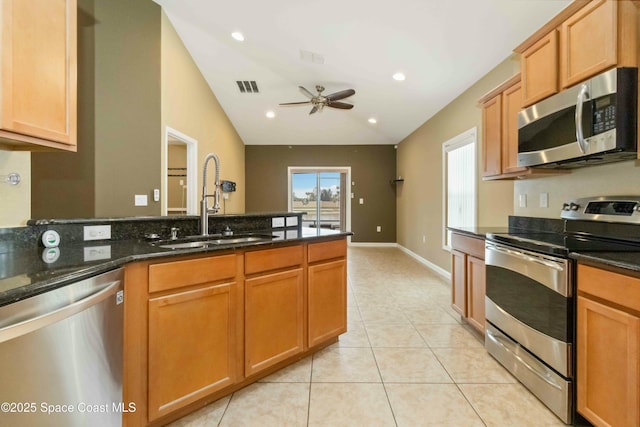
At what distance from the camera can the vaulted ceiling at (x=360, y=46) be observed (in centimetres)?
271

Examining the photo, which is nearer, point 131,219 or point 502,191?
point 131,219

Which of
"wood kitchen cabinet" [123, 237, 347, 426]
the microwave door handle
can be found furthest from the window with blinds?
"wood kitchen cabinet" [123, 237, 347, 426]

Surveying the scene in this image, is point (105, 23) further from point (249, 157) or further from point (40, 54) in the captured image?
point (249, 157)

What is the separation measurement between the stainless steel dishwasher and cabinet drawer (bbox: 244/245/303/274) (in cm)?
64

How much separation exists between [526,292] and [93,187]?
4.08m

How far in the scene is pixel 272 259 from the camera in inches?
73.9

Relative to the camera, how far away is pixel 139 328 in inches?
54.9

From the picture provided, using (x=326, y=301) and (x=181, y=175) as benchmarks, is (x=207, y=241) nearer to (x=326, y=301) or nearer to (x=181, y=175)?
(x=326, y=301)

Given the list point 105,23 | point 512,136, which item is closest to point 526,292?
point 512,136

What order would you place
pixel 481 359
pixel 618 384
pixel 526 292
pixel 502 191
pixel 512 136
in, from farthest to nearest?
pixel 502 191 < pixel 512 136 < pixel 481 359 < pixel 526 292 < pixel 618 384

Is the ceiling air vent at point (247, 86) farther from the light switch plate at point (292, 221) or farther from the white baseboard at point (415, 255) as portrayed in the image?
the white baseboard at point (415, 255)

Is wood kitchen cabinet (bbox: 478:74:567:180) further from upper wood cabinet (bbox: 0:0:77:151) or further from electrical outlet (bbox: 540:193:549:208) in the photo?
upper wood cabinet (bbox: 0:0:77:151)

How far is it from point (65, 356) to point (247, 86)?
528 centimetres

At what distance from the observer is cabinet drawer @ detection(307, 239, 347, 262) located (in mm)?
2135
